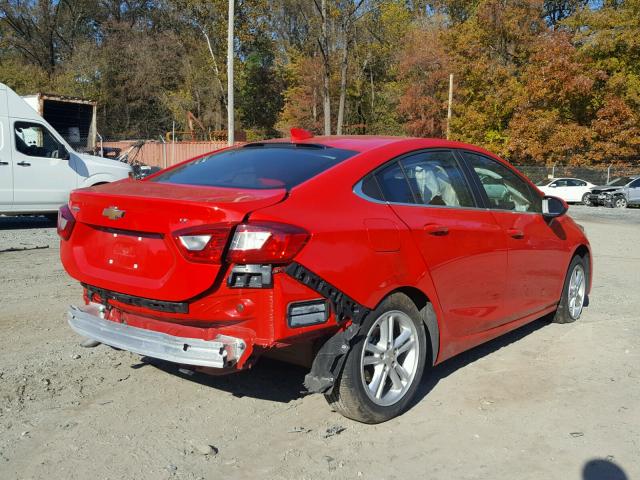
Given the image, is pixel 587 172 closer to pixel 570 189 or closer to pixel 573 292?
pixel 570 189

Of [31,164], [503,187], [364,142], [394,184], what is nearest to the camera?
[394,184]

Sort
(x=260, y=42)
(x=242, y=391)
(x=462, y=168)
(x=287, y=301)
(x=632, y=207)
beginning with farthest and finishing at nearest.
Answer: (x=260, y=42)
(x=632, y=207)
(x=462, y=168)
(x=242, y=391)
(x=287, y=301)

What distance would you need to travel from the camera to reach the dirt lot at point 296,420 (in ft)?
10.7

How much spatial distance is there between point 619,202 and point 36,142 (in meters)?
26.4

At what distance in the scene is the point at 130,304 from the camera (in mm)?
3568

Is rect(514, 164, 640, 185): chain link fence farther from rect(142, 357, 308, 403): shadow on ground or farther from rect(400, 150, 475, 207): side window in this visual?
rect(142, 357, 308, 403): shadow on ground

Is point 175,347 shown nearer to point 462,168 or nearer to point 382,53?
point 462,168

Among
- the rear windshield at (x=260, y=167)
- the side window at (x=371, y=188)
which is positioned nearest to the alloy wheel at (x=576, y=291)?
the side window at (x=371, y=188)

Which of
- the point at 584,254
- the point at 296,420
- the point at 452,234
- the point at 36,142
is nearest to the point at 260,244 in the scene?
the point at 296,420

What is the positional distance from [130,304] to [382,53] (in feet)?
157

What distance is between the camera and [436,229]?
3992 millimetres

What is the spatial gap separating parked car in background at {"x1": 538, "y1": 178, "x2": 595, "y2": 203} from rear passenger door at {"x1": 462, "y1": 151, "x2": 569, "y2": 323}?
28506 millimetres

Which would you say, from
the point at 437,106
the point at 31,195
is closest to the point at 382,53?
the point at 437,106

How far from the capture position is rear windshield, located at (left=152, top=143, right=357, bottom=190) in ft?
12.1
